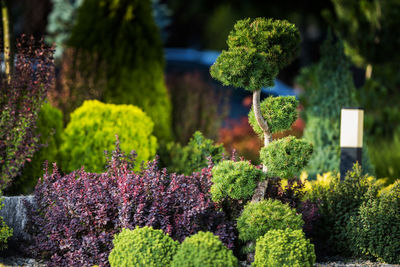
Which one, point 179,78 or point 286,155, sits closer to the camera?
point 286,155

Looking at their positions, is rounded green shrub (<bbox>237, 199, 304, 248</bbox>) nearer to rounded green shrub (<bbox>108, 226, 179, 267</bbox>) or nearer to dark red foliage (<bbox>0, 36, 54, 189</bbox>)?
rounded green shrub (<bbox>108, 226, 179, 267</bbox>)

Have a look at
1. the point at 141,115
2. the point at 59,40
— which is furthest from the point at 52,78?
the point at 59,40

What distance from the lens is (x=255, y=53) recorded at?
3.94 meters

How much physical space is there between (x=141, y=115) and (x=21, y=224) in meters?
1.95

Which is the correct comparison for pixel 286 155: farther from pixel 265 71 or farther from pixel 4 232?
pixel 4 232

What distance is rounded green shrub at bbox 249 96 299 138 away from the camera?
4066 millimetres

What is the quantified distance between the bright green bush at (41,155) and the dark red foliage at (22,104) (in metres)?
0.25

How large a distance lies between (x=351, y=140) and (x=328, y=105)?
1529 mm

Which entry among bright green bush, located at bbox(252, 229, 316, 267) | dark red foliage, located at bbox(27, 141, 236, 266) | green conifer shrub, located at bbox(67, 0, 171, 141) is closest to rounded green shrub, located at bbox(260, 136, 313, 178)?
bright green bush, located at bbox(252, 229, 316, 267)

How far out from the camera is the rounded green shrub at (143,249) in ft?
11.6

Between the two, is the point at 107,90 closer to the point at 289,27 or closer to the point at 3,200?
the point at 3,200

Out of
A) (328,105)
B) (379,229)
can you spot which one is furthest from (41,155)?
(328,105)

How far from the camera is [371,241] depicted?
4273 millimetres

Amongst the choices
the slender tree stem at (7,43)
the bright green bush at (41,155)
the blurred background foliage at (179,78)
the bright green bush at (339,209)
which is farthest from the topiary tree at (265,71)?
the slender tree stem at (7,43)
